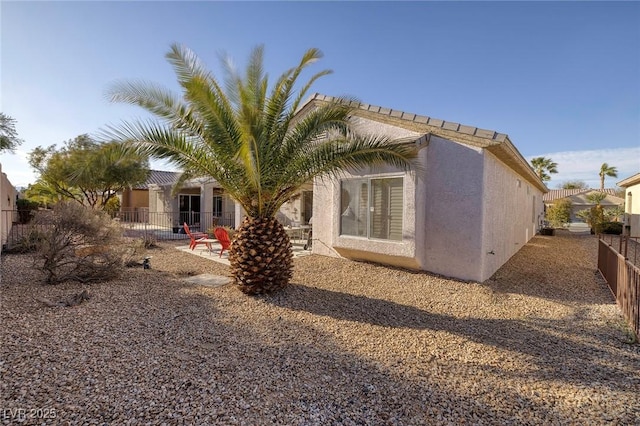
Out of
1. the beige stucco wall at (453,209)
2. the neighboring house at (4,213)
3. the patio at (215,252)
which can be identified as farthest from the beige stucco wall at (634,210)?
the neighboring house at (4,213)

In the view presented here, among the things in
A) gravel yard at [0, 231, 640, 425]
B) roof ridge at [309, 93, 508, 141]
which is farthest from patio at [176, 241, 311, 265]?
roof ridge at [309, 93, 508, 141]

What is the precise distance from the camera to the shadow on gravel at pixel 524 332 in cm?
443

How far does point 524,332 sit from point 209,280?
26.2ft

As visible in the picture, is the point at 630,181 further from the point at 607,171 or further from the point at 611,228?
the point at 607,171

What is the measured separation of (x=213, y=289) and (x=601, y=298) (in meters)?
10.5

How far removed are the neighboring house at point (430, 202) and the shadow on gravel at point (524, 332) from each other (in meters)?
2.67

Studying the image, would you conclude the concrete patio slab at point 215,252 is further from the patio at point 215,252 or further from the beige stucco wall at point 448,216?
the beige stucco wall at point 448,216

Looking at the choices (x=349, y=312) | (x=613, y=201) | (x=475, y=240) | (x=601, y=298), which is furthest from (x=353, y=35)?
(x=613, y=201)

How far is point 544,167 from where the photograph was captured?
155 feet

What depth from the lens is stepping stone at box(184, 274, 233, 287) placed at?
877cm

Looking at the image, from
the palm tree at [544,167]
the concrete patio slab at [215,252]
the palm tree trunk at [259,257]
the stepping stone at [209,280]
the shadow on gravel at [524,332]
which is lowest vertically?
the shadow on gravel at [524,332]

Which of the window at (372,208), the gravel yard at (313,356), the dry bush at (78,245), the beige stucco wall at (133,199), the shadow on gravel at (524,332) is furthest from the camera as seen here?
the beige stucco wall at (133,199)

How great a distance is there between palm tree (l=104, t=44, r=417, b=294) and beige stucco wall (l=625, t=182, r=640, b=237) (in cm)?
2313

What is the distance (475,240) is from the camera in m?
9.01
